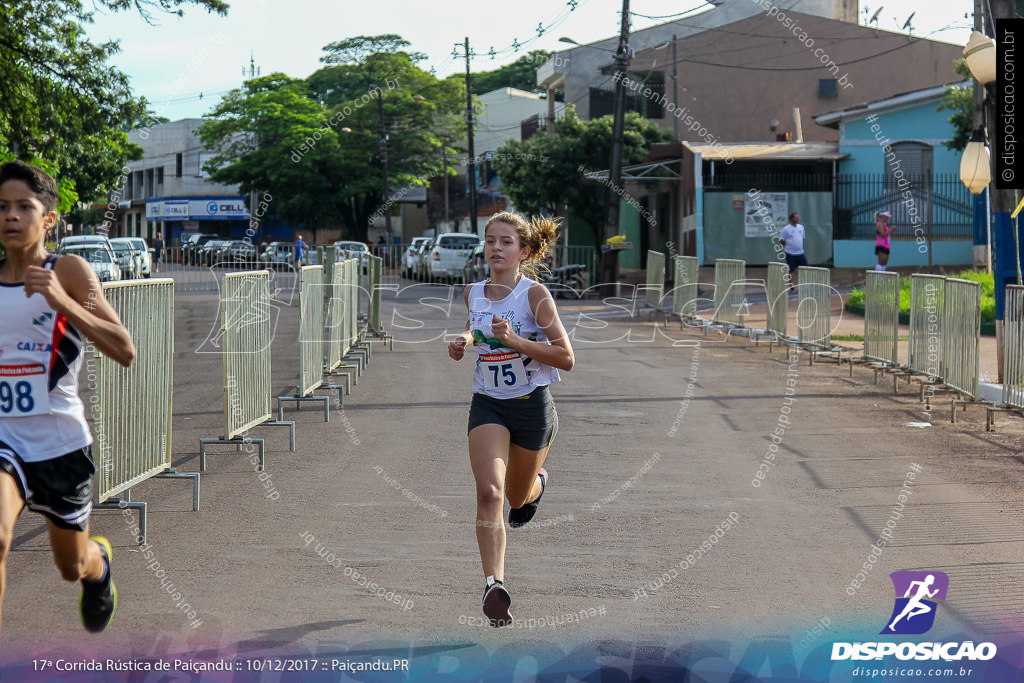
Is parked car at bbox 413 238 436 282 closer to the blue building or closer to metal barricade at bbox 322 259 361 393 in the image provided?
the blue building

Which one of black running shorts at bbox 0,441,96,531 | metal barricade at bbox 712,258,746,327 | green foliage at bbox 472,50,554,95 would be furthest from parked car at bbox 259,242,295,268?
green foliage at bbox 472,50,554,95

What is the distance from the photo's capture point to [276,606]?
17.2 ft

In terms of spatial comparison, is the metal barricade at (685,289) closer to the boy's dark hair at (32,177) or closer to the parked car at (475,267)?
the parked car at (475,267)

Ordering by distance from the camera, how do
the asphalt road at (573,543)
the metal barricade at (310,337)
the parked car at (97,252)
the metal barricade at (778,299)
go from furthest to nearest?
the parked car at (97,252)
the metal barricade at (778,299)
the metal barricade at (310,337)
the asphalt road at (573,543)

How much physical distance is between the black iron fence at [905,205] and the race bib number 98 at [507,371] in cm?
2975

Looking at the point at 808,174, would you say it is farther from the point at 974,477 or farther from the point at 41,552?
the point at 41,552

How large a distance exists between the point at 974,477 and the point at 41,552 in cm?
628

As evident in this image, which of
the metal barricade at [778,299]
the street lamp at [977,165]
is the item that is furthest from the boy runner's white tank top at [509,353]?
the metal barricade at [778,299]

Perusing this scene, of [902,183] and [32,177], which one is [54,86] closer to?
[32,177]

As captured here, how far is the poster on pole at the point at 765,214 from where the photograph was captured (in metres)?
33.9

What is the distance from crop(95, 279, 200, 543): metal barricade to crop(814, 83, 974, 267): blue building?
92.2 ft

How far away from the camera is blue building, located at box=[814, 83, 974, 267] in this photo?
32938mm

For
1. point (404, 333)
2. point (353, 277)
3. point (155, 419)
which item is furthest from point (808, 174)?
point (155, 419)

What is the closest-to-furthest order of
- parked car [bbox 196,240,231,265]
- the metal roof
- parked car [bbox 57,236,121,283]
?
parked car [bbox 196,240,231,265] < parked car [bbox 57,236,121,283] < the metal roof
